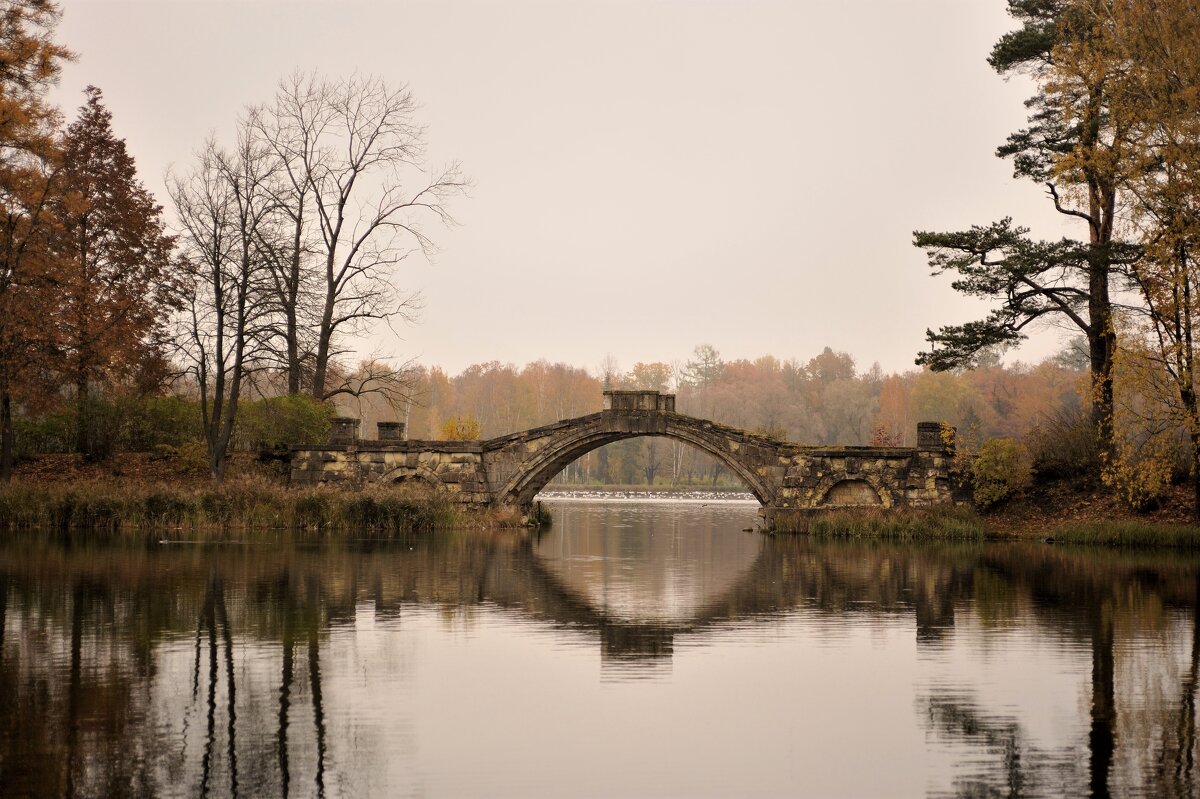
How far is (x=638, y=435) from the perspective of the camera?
109 ft

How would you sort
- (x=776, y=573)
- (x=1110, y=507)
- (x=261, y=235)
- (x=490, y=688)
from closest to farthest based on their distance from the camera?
1. (x=490, y=688)
2. (x=776, y=573)
3. (x=1110, y=507)
4. (x=261, y=235)

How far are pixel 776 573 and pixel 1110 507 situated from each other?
14583 millimetres

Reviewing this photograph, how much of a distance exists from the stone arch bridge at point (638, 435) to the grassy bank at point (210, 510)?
3846 mm

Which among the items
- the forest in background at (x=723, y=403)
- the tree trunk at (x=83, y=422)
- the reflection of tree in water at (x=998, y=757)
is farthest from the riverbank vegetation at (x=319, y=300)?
the forest in background at (x=723, y=403)

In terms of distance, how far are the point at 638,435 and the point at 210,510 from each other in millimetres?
11303

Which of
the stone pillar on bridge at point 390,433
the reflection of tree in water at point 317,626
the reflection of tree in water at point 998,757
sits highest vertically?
the stone pillar on bridge at point 390,433

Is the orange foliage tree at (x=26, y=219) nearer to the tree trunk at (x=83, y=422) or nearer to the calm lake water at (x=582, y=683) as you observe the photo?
the tree trunk at (x=83, y=422)

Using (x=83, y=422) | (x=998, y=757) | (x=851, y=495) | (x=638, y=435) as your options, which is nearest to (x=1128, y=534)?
(x=851, y=495)

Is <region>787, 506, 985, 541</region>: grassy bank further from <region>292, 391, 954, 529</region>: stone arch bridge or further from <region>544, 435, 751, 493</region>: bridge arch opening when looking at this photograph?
<region>544, 435, 751, 493</region>: bridge arch opening

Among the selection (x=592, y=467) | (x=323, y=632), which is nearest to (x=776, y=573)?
(x=323, y=632)

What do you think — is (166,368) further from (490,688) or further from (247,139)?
(490,688)

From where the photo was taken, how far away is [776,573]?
2116 cm

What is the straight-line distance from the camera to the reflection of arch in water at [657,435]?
33.5 m

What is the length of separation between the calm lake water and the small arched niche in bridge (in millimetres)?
12855
